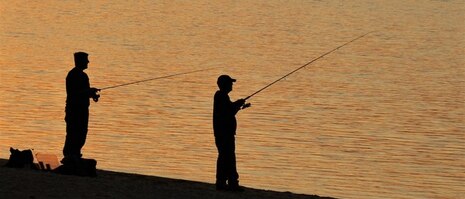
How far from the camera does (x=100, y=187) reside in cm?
1580

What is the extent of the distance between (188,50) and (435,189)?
101ft

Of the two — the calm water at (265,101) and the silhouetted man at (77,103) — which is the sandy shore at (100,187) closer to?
the silhouetted man at (77,103)

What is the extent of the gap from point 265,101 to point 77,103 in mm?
17877

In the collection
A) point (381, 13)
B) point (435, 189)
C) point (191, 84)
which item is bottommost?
point (435, 189)

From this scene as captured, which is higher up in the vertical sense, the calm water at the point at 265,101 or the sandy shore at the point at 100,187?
the calm water at the point at 265,101

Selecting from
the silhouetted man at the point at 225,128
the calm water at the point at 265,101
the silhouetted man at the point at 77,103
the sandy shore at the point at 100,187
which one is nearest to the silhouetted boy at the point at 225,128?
the silhouetted man at the point at 225,128

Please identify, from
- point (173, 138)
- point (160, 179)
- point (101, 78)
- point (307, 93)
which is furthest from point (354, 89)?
point (160, 179)

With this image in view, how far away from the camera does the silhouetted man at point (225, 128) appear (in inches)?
648

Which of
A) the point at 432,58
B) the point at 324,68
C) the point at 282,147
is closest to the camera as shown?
the point at 282,147

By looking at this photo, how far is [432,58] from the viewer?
51.7 m

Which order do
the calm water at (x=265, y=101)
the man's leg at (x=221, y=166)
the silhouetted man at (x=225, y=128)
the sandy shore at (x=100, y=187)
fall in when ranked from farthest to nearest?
the calm water at (x=265, y=101)
the man's leg at (x=221, y=166)
the silhouetted man at (x=225, y=128)
the sandy shore at (x=100, y=187)

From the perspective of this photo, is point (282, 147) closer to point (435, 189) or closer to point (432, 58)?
point (435, 189)

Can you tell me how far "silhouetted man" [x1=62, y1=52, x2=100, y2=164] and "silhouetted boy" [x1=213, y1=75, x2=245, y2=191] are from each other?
1.82 m

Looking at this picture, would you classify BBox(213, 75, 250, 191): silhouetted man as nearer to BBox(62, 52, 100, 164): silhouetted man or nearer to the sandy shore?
the sandy shore
